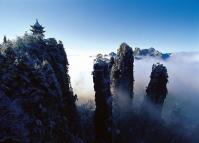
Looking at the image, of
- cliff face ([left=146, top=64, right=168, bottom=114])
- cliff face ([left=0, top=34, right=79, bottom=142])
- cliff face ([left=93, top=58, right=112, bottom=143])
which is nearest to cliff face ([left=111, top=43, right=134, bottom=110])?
cliff face ([left=146, top=64, right=168, bottom=114])

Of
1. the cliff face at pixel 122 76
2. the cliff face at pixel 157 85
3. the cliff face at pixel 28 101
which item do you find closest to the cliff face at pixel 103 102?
the cliff face at pixel 28 101

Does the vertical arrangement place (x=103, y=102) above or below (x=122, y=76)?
below

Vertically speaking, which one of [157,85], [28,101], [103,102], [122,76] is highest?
[28,101]

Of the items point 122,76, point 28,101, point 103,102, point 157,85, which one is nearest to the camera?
point 28,101

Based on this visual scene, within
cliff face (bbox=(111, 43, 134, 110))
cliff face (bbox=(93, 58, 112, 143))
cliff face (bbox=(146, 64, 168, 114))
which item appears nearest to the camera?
cliff face (bbox=(93, 58, 112, 143))

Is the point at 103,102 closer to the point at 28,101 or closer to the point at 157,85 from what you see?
the point at 157,85

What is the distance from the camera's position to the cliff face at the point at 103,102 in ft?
180

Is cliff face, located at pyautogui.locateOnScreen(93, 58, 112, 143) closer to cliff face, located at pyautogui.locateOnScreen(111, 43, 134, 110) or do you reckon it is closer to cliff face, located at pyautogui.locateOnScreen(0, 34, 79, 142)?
cliff face, located at pyautogui.locateOnScreen(0, 34, 79, 142)

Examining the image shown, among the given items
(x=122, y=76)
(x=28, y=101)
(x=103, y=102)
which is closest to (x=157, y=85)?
(x=122, y=76)

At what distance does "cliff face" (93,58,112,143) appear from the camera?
5475 cm

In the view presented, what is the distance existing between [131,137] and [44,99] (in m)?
42.2

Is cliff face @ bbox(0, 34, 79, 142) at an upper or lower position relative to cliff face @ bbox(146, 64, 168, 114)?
upper

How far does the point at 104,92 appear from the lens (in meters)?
55.8

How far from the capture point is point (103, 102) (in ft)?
186
